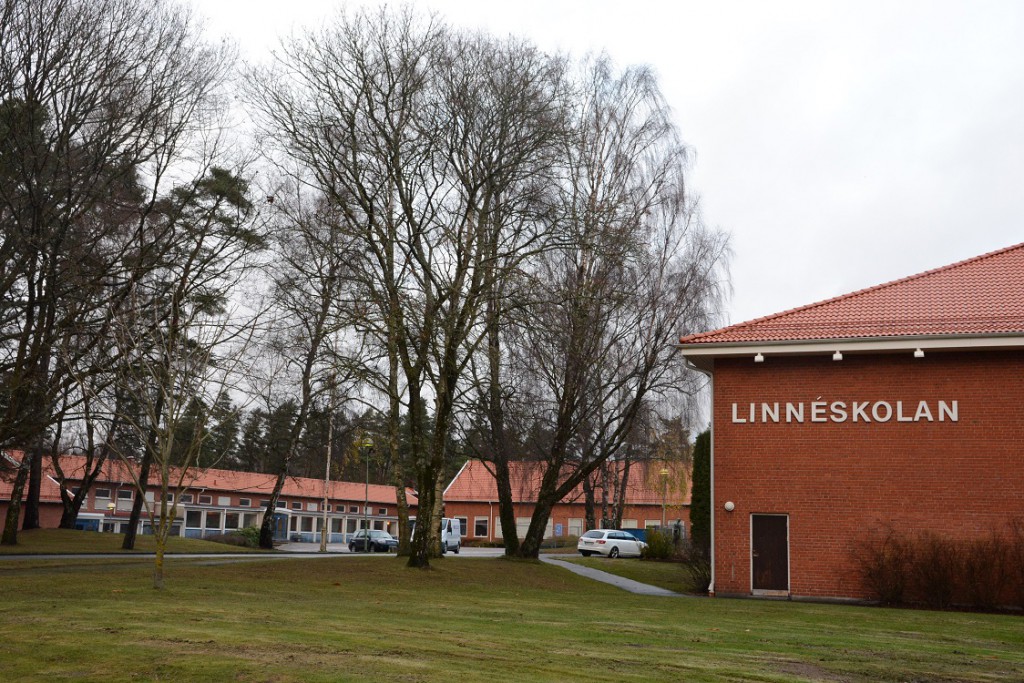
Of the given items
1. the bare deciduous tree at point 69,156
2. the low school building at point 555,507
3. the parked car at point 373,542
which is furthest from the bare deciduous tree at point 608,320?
the low school building at point 555,507

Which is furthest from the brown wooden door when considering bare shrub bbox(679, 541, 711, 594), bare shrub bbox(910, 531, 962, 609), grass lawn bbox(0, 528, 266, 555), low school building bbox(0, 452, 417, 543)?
low school building bbox(0, 452, 417, 543)

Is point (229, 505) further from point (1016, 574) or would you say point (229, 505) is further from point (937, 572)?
point (1016, 574)

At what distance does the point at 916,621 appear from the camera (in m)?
17.7

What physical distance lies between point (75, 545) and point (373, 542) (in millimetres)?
19040

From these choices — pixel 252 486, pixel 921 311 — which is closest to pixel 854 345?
pixel 921 311

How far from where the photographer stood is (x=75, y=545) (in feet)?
124

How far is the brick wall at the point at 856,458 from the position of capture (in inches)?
886

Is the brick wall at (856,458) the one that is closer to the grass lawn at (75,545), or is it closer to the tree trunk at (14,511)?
the grass lawn at (75,545)

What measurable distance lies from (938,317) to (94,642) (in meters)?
20.6

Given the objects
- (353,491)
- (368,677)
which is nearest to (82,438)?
(368,677)

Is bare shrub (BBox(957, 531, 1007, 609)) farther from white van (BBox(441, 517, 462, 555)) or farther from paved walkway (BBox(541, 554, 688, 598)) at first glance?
white van (BBox(441, 517, 462, 555))

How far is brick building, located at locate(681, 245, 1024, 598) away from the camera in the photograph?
888 inches

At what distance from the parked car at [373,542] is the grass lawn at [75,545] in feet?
38.0

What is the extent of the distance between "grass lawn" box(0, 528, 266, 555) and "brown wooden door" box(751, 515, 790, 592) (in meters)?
20.7
